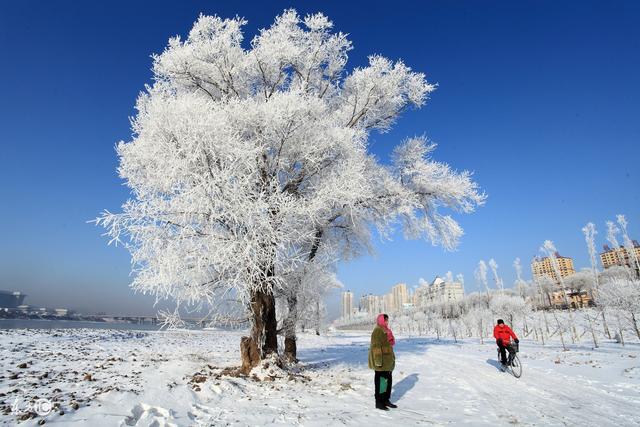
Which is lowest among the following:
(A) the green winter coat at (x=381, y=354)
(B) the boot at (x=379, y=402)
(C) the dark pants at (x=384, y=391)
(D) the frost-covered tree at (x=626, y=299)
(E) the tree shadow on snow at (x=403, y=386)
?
(E) the tree shadow on snow at (x=403, y=386)

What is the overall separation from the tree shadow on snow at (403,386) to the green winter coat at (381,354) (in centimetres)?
123

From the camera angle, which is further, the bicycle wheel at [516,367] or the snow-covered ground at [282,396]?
the bicycle wheel at [516,367]

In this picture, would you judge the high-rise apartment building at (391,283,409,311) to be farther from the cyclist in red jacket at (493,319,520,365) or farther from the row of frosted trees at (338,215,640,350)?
the cyclist in red jacket at (493,319,520,365)

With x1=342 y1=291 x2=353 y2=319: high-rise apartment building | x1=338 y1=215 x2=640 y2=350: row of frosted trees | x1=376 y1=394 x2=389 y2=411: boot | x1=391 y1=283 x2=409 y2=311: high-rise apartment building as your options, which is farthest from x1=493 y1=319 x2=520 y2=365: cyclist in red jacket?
x1=342 y1=291 x2=353 y2=319: high-rise apartment building

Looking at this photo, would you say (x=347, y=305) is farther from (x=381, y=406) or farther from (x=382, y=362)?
(x=381, y=406)

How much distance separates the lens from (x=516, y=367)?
1080 cm

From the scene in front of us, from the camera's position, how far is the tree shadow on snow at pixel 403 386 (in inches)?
312

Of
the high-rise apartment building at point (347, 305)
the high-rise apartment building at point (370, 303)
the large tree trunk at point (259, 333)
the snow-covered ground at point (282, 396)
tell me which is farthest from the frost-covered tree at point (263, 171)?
the high-rise apartment building at point (370, 303)

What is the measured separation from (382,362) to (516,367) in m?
6.40

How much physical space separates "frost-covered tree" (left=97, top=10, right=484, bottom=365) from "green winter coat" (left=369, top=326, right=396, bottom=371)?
2578mm

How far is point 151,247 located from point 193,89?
6177 mm

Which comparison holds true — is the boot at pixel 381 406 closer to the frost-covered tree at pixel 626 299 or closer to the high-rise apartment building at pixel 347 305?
the frost-covered tree at pixel 626 299

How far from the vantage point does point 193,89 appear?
466 inches

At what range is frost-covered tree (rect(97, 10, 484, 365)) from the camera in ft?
26.0
